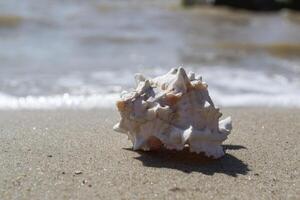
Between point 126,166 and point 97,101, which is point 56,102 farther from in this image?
point 126,166

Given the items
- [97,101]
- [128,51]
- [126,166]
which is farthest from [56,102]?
[128,51]

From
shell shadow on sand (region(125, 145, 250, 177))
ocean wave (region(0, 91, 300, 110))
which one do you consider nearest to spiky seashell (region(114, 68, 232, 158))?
shell shadow on sand (region(125, 145, 250, 177))

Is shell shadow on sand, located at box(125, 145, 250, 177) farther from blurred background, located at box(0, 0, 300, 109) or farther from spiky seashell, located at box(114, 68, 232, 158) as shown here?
blurred background, located at box(0, 0, 300, 109)

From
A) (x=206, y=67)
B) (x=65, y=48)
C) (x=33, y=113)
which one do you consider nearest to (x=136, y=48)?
(x=65, y=48)

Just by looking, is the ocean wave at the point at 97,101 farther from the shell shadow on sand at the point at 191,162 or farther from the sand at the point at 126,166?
the shell shadow on sand at the point at 191,162

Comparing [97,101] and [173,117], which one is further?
[97,101]

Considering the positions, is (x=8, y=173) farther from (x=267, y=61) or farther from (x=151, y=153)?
(x=267, y=61)
